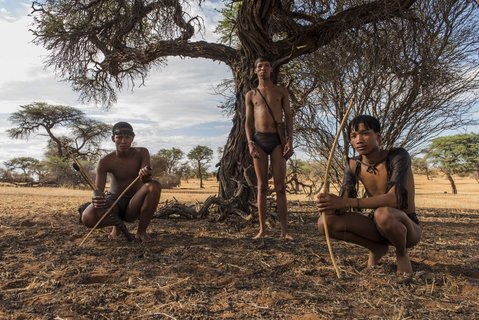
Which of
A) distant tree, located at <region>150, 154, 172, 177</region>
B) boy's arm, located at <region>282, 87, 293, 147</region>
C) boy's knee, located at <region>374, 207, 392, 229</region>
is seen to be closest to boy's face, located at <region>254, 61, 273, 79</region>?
boy's arm, located at <region>282, 87, 293, 147</region>

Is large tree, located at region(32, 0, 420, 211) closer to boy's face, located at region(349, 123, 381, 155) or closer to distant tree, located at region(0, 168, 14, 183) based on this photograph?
boy's face, located at region(349, 123, 381, 155)

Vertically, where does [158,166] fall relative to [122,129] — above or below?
above

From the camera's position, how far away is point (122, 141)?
3.99 m

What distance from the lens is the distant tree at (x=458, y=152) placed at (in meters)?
28.8

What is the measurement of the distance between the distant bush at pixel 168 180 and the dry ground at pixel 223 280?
2504 cm

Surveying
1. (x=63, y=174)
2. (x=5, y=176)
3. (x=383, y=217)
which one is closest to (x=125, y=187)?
(x=383, y=217)

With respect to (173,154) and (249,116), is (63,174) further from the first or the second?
(249,116)

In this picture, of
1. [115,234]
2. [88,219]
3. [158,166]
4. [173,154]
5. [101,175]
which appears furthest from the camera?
[173,154]

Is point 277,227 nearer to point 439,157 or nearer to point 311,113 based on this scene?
point 311,113

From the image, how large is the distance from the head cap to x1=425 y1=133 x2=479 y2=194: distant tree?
28278mm

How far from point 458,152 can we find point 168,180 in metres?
20.7

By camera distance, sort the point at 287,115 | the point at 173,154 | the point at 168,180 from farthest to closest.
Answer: the point at 173,154, the point at 168,180, the point at 287,115

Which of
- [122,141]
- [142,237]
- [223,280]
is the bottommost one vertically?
[223,280]

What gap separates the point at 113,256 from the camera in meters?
3.29
